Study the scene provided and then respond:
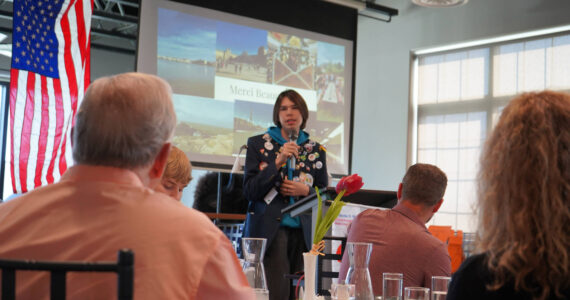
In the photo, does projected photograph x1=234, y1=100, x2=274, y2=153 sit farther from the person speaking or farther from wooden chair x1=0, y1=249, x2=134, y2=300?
wooden chair x1=0, y1=249, x2=134, y2=300

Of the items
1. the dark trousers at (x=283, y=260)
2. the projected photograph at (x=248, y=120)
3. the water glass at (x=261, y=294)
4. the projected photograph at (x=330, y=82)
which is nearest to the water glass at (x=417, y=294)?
the water glass at (x=261, y=294)

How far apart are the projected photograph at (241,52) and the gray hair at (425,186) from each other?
→ 433cm

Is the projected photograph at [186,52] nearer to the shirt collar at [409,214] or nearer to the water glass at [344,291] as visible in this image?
the shirt collar at [409,214]

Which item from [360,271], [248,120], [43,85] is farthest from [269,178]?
[248,120]

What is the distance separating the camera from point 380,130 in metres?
8.59

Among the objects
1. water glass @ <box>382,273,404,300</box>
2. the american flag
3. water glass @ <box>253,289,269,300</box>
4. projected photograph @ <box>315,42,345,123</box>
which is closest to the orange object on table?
projected photograph @ <box>315,42,345,123</box>

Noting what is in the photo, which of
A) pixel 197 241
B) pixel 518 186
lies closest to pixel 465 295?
pixel 518 186

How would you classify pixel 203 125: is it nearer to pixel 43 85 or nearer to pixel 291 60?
pixel 291 60

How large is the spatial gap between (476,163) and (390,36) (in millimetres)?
7599

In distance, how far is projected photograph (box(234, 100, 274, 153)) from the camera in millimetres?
6621

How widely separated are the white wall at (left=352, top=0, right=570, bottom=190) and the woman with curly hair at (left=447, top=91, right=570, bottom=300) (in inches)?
266

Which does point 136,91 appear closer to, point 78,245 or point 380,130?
point 78,245

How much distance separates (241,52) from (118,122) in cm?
577

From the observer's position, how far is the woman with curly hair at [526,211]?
979 millimetres
